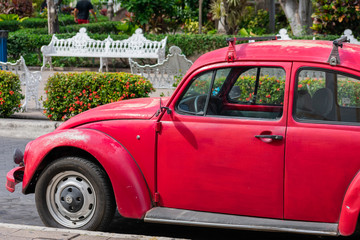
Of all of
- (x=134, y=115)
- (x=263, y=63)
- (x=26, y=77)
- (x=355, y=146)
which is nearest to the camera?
(x=355, y=146)

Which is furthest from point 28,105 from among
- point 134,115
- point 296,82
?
point 296,82

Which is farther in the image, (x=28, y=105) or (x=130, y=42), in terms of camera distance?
(x=130, y=42)

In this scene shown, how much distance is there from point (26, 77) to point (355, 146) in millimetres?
8765

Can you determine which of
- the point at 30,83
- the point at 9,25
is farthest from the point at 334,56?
the point at 9,25

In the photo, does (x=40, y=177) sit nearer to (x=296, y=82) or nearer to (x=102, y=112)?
(x=102, y=112)

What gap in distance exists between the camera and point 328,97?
16.8 ft

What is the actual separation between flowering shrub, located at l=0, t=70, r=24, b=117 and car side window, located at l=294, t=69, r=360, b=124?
276 inches

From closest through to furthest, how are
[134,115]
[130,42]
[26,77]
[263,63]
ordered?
[263,63] < [134,115] < [26,77] < [130,42]

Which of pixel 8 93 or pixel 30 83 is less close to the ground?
pixel 8 93

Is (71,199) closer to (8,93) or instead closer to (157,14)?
(8,93)

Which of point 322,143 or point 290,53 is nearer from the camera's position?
point 322,143

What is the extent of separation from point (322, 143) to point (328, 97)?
42 cm

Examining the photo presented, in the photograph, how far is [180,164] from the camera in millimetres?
5301

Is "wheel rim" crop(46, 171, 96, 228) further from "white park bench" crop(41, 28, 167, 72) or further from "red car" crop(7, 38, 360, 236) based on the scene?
"white park bench" crop(41, 28, 167, 72)
